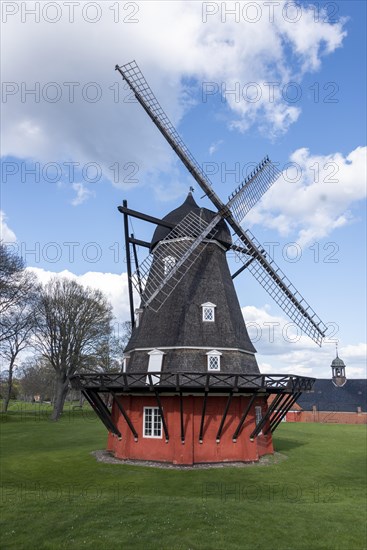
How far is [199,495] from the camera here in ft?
43.7

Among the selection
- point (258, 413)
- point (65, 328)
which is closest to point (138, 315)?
point (258, 413)

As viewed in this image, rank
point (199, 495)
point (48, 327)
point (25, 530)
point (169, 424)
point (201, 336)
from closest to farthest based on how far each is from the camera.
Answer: point (25, 530), point (199, 495), point (169, 424), point (201, 336), point (48, 327)

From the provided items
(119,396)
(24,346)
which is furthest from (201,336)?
(24,346)

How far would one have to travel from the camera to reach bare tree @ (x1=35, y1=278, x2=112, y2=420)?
39.2 metres

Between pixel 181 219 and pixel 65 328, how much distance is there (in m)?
23.1

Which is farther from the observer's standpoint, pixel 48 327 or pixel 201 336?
pixel 48 327

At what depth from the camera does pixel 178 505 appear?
1145cm

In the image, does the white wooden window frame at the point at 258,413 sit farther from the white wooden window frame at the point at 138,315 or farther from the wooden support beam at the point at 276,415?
the white wooden window frame at the point at 138,315

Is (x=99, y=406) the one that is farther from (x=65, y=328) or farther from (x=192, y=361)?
(x=65, y=328)

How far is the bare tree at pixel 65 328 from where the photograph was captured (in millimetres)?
39219

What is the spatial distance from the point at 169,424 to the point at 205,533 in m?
8.05

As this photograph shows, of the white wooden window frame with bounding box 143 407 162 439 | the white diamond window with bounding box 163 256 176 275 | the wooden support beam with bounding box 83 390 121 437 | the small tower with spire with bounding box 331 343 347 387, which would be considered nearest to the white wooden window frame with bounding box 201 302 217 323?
the white diamond window with bounding box 163 256 176 275

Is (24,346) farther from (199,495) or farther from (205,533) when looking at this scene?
(205,533)

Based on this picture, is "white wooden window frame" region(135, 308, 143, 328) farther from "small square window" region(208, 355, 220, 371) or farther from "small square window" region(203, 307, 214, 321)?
"small square window" region(208, 355, 220, 371)
